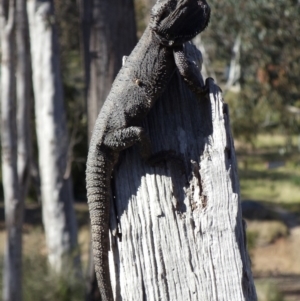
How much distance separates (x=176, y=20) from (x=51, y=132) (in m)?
6.65

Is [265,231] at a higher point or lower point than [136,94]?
higher

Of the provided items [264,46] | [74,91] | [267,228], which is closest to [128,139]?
[264,46]

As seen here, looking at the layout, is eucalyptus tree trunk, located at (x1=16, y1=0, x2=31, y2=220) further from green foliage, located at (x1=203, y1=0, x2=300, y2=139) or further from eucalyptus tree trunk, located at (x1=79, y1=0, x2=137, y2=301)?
green foliage, located at (x1=203, y1=0, x2=300, y2=139)

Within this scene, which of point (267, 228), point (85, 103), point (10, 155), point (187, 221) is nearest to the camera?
point (187, 221)

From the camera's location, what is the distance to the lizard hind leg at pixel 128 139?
261cm

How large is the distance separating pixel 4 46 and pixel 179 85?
4.80m

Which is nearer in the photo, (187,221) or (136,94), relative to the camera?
(187,221)

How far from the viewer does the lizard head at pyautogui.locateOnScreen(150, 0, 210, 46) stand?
116 inches

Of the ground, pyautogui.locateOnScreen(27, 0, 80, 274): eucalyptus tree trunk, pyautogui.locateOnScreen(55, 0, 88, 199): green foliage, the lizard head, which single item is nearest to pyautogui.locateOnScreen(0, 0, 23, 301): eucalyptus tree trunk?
the ground

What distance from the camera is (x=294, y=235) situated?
14.9 meters

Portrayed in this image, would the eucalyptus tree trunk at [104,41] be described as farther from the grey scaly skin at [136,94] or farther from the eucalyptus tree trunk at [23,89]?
the grey scaly skin at [136,94]

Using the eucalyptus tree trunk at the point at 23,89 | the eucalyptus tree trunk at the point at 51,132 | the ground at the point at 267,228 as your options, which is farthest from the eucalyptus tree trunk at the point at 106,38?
the ground at the point at 267,228

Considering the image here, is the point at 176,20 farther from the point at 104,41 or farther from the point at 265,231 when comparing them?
the point at 265,231

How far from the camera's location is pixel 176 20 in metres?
2.97
